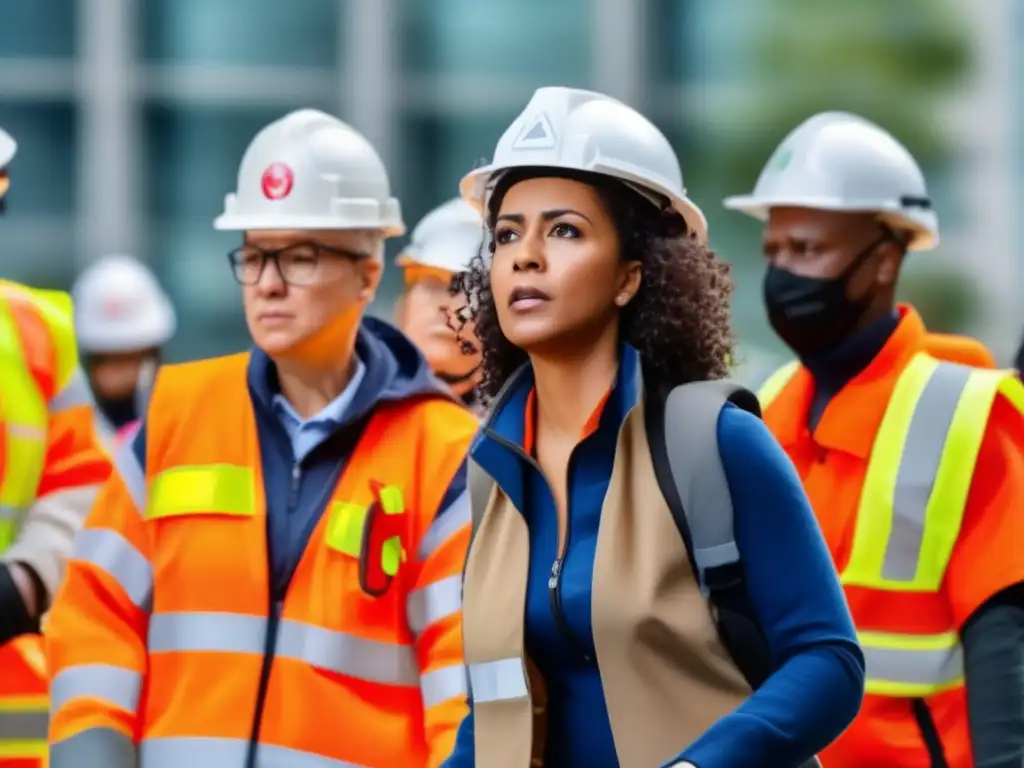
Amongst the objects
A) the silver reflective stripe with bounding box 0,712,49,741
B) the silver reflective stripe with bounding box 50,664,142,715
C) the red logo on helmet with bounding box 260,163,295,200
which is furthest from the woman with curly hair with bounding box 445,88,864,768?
the silver reflective stripe with bounding box 0,712,49,741

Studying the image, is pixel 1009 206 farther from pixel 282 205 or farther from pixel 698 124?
pixel 282 205

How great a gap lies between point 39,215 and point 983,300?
6723mm

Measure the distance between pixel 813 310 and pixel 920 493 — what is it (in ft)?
2.13

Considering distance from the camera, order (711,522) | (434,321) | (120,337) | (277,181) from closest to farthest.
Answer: (711,522), (277,181), (434,321), (120,337)

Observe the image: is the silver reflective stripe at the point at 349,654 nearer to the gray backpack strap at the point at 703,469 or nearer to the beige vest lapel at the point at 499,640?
the beige vest lapel at the point at 499,640

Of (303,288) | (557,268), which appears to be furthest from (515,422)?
(303,288)

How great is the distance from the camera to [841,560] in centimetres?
550

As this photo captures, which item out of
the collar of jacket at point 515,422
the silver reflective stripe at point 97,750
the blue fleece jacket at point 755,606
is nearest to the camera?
the blue fleece jacket at point 755,606

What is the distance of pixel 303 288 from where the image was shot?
5.38m

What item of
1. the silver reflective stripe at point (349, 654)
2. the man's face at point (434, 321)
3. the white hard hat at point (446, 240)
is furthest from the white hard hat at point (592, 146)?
the white hard hat at point (446, 240)

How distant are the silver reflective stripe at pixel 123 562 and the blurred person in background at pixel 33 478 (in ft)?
2.01

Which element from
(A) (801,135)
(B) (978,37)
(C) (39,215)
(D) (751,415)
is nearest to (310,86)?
Result: (C) (39,215)

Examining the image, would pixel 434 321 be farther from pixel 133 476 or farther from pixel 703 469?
pixel 703 469

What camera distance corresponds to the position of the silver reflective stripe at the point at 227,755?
498 cm
